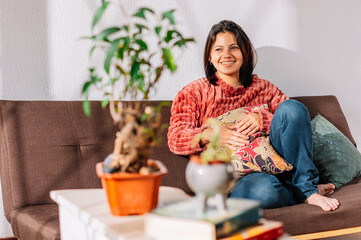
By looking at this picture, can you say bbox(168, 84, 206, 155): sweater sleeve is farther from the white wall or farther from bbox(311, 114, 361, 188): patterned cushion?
bbox(311, 114, 361, 188): patterned cushion

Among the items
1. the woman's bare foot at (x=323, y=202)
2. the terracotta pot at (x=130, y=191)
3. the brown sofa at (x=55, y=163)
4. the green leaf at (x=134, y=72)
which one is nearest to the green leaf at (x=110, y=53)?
the green leaf at (x=134, y=72)

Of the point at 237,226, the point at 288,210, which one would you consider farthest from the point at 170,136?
the point at 237,226

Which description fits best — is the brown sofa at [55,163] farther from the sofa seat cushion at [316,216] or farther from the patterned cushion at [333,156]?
the patterned cushion at [333,156]

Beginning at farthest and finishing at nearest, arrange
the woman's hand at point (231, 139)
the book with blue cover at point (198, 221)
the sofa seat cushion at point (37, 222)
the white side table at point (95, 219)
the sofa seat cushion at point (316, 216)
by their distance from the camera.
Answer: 1. the woman's hand at point (231, 139)
2. the sofa seat cushion at point (316, 216)
3. the sofa seat cushion at point (37, 222)
4. the white side table at point (95, 219)
5. the book with blue cover at point (198, 221)

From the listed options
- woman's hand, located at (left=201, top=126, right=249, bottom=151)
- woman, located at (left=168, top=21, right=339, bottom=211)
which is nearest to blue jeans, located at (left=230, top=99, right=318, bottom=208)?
woman, located at (left=168, top=21, right=339, bottom=211)

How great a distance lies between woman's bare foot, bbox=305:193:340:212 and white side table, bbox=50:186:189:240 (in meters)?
0.71

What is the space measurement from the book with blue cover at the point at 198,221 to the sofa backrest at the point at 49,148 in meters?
0.95

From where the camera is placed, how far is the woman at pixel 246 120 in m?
1.76

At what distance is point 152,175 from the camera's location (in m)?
1.01

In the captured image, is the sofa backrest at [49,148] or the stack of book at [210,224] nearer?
the stack of book at [210,224]

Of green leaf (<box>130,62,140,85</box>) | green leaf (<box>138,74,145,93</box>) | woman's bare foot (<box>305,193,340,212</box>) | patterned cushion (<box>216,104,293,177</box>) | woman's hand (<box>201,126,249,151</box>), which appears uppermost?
green leaf (<box>130,62,140,85</box>)

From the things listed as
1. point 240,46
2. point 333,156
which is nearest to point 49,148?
point 240,46

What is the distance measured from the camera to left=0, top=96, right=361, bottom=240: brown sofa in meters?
1.68

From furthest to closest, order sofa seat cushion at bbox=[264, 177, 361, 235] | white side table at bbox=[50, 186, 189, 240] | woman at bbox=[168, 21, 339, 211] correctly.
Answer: woman at bbox=[168, 21, 339, 211] < sofa seat cushion at bbox=[264, 177, 361, 235] < white side table at bbox=[50, 186, 189, 240]
